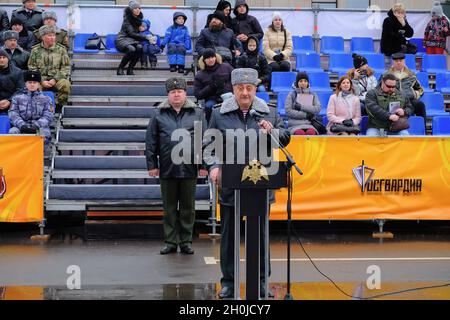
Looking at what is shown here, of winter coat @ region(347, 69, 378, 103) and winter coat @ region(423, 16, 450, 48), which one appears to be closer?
winter coat @ region(347, 69, 378, 103)

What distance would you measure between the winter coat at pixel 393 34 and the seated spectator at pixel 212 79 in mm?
5367

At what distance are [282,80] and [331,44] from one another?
9.40 feet

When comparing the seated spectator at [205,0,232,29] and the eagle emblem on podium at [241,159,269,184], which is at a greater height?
the seated spectator at [205,0,232,29]

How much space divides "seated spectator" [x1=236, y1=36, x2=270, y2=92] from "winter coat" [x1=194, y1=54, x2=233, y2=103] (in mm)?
1334

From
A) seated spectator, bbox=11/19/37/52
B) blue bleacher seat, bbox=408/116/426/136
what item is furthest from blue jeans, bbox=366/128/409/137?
seated spectator, bbox=11/19/37/52

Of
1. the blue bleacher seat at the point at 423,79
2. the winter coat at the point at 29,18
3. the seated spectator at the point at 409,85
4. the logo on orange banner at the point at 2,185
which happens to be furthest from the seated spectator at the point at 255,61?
the logo on orange banner at the point at 2,185

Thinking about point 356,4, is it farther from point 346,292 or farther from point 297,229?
point 346,292

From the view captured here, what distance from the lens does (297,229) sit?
12.8 m

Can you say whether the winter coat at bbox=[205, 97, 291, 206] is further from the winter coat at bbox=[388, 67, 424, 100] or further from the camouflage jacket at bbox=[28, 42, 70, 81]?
the camouflage jacket at bbox=[28, 42, 70, 81]

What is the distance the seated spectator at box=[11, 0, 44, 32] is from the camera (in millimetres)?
16672

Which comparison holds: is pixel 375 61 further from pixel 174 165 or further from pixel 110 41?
pixel 174 165

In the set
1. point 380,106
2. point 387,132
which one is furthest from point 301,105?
point 387,132
